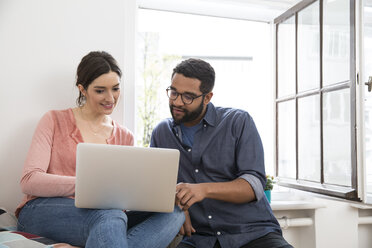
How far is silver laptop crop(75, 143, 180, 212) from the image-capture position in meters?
1.10

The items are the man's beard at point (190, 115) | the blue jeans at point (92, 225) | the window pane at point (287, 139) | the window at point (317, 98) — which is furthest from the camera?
the window pane at point (287, 139)

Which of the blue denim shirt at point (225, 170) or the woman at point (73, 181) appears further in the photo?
the blue denim shirt at point (225, 170)

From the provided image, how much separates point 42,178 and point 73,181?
0.11 m

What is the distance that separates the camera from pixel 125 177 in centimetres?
113

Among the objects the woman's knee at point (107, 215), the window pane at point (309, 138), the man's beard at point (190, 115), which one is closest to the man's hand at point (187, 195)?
the woman's knee at point (107, 215)

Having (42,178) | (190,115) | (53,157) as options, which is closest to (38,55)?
(53,157)

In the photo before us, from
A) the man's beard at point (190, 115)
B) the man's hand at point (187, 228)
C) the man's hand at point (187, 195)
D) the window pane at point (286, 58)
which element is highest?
the window pane at point (286, 58)

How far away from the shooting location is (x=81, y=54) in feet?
6.06

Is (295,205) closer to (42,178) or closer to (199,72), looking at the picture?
(199,72)

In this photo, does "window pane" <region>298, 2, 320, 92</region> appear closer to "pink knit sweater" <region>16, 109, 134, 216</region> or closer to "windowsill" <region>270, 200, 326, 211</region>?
"windowsill" <region>270, 200, 326, 211</region>

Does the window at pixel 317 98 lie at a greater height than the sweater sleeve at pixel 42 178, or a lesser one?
greater

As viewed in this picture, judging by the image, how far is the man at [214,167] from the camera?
4.75 feet

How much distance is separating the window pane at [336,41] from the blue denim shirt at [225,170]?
656mm

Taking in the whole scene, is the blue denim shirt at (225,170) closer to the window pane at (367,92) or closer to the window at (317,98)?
the window at (317,98)
